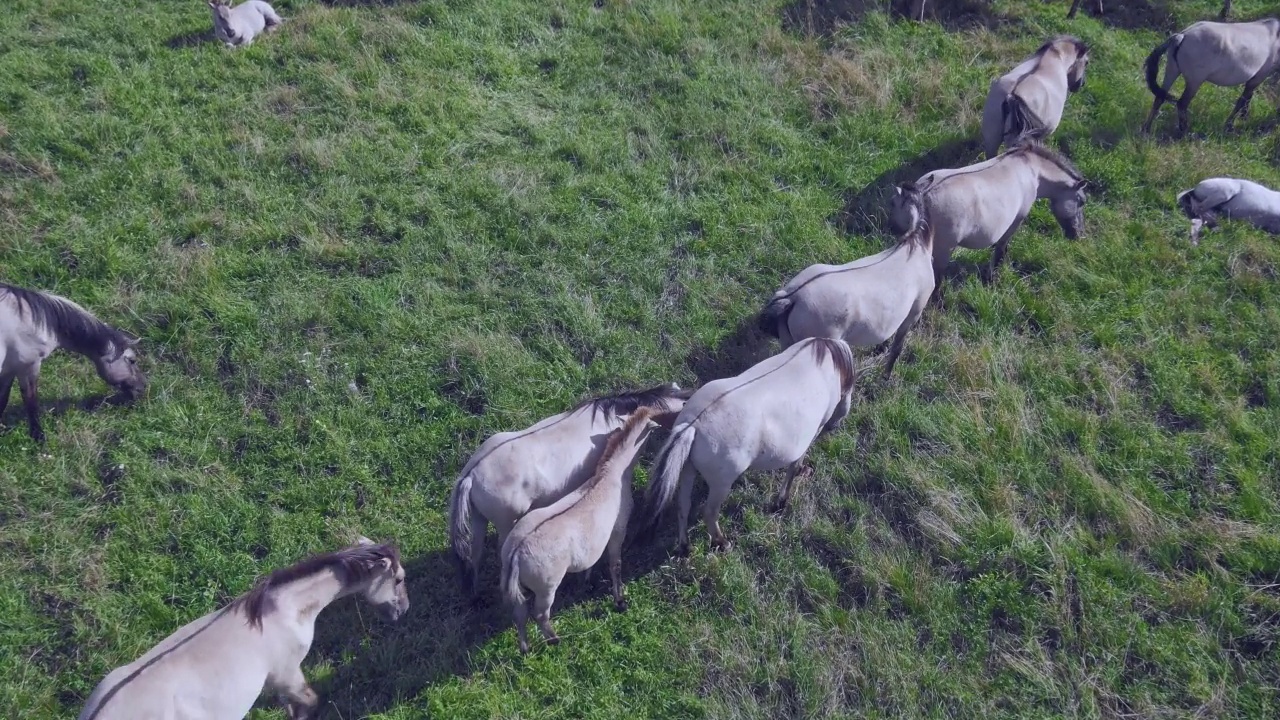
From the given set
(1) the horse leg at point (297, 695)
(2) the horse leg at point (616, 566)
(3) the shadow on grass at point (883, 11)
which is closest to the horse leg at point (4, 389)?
(1) the horse leg at point (297, 695)

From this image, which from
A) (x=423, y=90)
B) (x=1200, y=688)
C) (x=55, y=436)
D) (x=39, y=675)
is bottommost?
(x=1200, y=688)

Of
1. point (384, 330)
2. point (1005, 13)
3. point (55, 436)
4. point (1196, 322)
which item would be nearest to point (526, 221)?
point (384, 330)

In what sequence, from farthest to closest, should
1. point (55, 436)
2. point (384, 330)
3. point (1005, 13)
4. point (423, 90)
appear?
1. point (1005, 13)
2. point (423, 90)
3. point (384, 330)
4. point (55, 436)

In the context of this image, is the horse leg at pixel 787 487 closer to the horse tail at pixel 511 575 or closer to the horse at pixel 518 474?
the horse at pixel 518 474

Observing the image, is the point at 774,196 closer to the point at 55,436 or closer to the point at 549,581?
the point at 549,581

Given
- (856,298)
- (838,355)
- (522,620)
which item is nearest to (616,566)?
(522,620)

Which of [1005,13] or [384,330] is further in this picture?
[1005,13]
